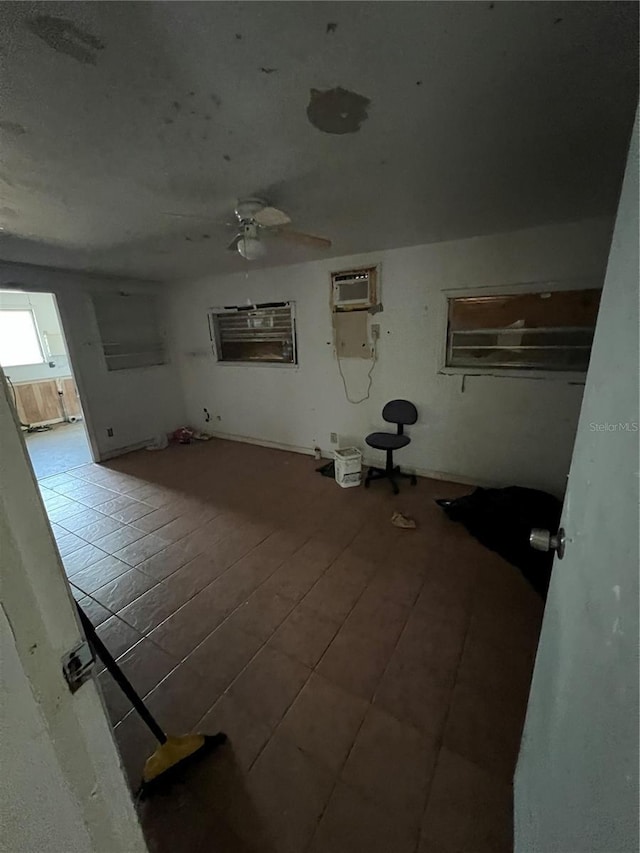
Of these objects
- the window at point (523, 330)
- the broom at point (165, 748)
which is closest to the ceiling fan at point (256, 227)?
the window at point (523, 330)

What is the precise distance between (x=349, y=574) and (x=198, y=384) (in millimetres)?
3731

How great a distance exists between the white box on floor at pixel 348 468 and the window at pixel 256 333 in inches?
52.5

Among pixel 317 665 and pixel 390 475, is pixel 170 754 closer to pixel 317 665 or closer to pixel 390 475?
pixel 317 665

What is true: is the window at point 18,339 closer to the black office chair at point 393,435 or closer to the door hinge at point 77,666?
the black office chair at point 393,435

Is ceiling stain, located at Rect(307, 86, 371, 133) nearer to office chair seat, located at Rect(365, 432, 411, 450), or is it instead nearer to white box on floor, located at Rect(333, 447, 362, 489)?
office chair seat, located at Rect(365, 432, 411, 450)

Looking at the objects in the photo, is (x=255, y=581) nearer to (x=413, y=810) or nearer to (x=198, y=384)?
(x=413, y=810)

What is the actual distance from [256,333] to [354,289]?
146cm

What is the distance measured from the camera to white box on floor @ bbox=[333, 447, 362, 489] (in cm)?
321

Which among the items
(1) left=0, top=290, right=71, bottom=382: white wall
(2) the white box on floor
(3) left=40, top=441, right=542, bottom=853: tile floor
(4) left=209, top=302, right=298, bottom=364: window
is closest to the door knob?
(3) left=40, top=441, right=542, bottom=853: tile floor

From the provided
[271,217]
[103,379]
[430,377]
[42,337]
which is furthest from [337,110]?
[42,337]

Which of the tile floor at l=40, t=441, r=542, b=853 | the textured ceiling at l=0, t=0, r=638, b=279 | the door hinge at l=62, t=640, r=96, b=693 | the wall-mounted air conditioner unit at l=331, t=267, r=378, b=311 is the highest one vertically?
the textured ceiling at l=0, t=0, r=638, b=279

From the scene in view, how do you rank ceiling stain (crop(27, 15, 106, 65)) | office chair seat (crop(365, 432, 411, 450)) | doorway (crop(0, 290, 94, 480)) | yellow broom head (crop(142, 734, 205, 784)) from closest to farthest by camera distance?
1. ceiling stain (crop(27, 15, 106, 65))
2. yellow broom head (crop(142, 734, 205, 784))
3. office chair seat (crop(365, 432, 411, 450))
4. doorway (crop(0, 290, 94, 480))

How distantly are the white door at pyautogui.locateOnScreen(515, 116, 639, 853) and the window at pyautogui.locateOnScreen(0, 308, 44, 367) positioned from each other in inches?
301

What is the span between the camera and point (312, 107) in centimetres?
110
